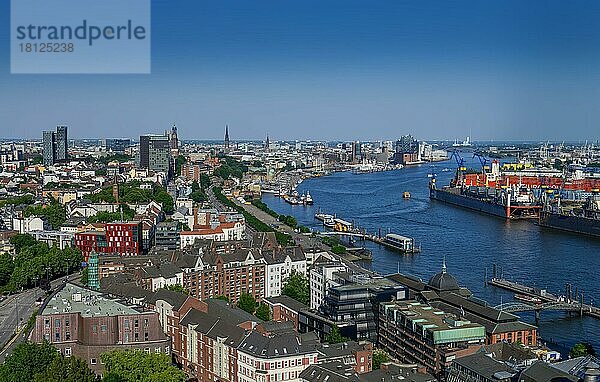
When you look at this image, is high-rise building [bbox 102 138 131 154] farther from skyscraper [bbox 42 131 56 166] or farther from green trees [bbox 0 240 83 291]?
green trees [bbox 0 240 83 291]

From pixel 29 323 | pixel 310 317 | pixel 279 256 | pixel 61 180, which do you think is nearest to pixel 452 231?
pixel 279 256

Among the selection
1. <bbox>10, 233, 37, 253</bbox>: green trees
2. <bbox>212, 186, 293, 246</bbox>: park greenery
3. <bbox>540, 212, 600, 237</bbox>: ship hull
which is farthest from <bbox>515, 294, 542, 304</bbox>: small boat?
<bbox>10, 233, 37, 253</bbox>: green trees

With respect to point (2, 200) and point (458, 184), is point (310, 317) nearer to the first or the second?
point (2, 200)

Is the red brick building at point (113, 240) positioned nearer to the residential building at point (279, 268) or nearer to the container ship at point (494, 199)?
the residential building at point (279, 268)

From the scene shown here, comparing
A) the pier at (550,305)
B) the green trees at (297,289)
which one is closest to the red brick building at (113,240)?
the green trees at (297,289)

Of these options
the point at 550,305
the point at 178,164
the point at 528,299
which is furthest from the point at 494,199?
the point at 178,164

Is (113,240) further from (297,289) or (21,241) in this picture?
(297,289)

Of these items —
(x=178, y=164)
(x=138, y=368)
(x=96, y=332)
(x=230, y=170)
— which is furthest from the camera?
(x=230, y=170)
